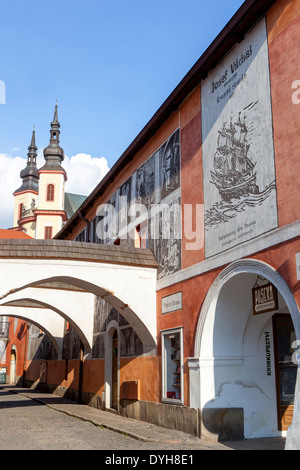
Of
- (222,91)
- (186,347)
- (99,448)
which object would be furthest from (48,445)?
(222,91)

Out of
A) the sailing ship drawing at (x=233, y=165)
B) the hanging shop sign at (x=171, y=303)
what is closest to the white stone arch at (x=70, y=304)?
the hanging shop sign at (x=171, y=303)

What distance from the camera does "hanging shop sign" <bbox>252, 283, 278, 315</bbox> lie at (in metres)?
9.28

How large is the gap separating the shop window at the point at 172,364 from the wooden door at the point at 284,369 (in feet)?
6.83

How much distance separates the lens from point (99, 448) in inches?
361

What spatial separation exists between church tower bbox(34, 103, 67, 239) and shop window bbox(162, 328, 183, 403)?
40.3 m

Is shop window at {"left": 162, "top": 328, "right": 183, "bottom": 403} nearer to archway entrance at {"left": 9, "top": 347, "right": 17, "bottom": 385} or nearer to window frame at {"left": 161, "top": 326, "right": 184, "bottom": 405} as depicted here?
window frame at {"left": 161, "top": 326, "right": 184, "bottom": 405}

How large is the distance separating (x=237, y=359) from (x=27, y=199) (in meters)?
58.8

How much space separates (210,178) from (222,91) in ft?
5.90

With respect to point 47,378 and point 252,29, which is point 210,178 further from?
point 47,378

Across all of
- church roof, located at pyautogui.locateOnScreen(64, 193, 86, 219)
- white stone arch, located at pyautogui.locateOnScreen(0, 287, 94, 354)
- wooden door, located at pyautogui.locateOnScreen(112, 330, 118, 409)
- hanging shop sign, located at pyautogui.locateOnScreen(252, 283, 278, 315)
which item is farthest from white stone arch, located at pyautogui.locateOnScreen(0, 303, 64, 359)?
church roof, located at pyautogui.locateOnScreen(64, 193, 86, 219)

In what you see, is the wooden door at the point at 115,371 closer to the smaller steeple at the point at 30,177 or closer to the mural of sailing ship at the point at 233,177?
the mural of sailing ship at the point at 233,177

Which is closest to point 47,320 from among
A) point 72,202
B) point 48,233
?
point 48,233

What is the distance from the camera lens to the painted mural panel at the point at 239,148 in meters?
9.25

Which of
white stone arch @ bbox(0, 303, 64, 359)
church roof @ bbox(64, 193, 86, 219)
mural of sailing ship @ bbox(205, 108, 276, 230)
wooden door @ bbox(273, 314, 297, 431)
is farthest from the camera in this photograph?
church roof @ bbox(64, 193, 86, 219)
